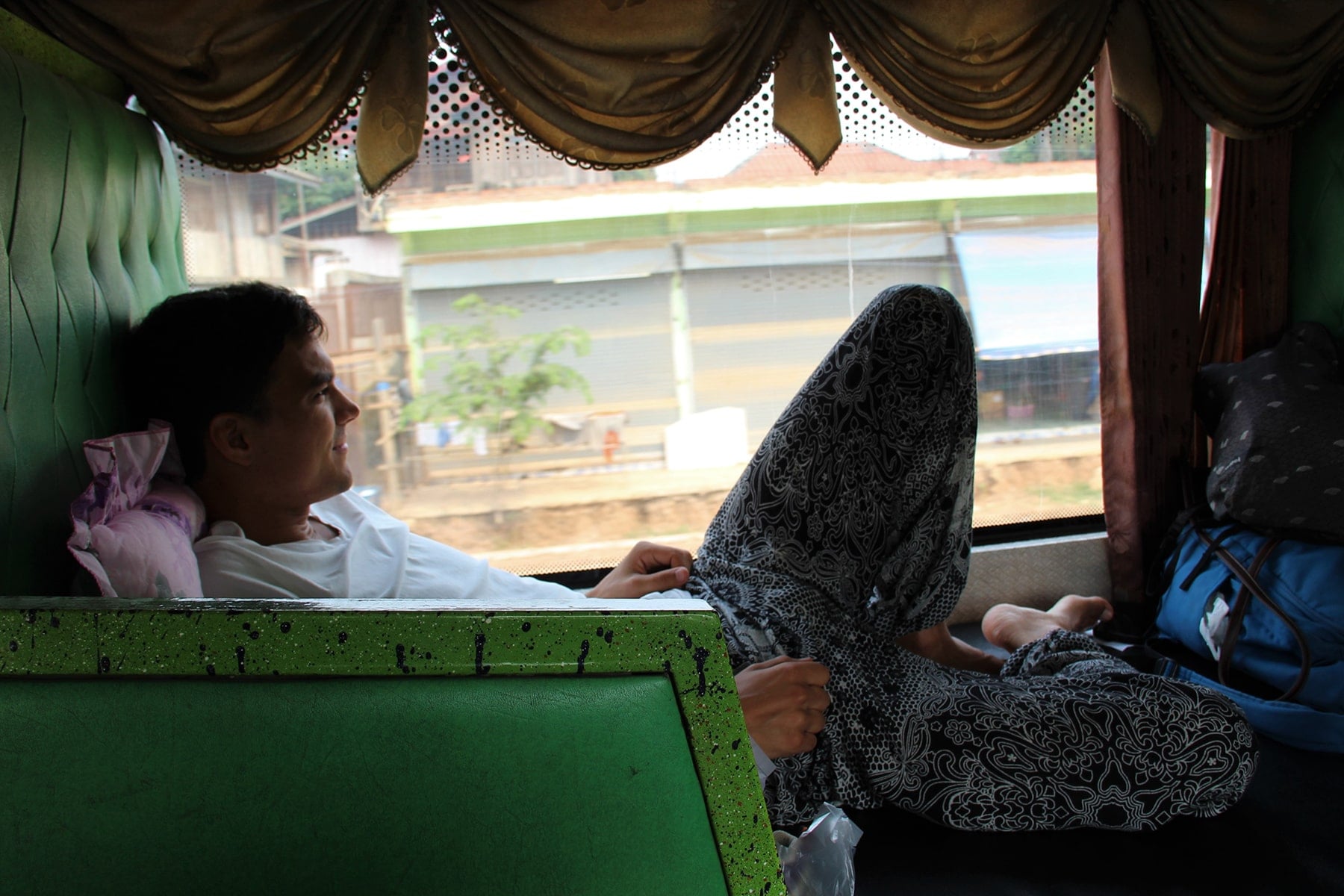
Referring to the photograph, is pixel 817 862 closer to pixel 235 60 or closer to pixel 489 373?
pixel 489 373

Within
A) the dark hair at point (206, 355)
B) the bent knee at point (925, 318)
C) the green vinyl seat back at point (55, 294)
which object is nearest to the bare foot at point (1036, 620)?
the bent knee at point (925, 318)

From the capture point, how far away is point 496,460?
94.2 inches

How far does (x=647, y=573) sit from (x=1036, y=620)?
3.09 feet

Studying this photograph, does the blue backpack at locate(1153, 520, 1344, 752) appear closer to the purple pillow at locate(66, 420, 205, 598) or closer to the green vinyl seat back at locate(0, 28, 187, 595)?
the purple pillow at locate(66, 420, 205, 598)

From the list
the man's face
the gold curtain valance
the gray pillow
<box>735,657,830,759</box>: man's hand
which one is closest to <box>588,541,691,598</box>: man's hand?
<box>735,657,830,759</box>: man's hand

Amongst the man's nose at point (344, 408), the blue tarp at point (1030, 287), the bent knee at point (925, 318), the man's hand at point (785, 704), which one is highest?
the blue tarp at point (1030, 287)

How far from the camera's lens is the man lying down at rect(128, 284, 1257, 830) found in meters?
1.35

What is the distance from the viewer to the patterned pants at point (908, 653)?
135cm

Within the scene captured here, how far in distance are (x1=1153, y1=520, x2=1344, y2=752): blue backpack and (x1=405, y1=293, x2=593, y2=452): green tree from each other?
161 centimetres

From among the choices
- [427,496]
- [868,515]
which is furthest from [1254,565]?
[427,496]

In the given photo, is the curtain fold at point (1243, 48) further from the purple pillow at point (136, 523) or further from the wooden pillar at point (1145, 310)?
the purple pillow at point (136, 523)

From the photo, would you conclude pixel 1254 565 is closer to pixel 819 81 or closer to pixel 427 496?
pixel 819 81

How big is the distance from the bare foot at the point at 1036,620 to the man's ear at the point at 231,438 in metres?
1.55

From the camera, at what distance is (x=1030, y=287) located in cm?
259
